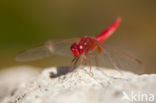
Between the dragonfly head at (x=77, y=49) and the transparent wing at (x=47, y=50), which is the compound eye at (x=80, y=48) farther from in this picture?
the transparent wing at (x=47, y=50)

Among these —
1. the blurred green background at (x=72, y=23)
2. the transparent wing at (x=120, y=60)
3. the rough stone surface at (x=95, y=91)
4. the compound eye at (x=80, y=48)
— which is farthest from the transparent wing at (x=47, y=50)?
the blurred green background at (x=72, y=23)

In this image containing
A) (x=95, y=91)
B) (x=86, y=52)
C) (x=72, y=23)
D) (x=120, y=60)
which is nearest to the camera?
(x=95, y=91)

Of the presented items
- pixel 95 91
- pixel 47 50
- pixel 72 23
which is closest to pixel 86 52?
pixel 47 50

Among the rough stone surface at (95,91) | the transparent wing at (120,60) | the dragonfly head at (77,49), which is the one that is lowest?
the rough stone surface at (95,91)

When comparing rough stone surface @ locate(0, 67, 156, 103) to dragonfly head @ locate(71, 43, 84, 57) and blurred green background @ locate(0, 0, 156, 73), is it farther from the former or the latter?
blurred green background @ locate(0, 0, 156, 73)

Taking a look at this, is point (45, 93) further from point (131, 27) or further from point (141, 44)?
point (131, 27)

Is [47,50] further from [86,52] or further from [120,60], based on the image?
[120,60]

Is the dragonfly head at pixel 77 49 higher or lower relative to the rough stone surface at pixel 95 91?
higher

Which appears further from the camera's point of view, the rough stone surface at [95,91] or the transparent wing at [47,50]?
the transparent wing at [47,50]
